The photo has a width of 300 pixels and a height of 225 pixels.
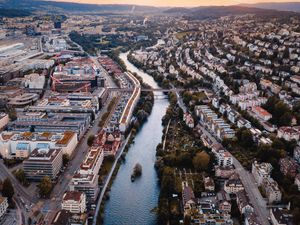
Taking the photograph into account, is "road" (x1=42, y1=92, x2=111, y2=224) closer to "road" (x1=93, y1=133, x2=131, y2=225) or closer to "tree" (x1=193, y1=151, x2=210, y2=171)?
"road" (x1=93, y1=133, x2=131, y2=225)

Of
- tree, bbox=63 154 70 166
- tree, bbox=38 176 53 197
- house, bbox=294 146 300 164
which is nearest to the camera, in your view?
tree, bbox=38 176 53 197

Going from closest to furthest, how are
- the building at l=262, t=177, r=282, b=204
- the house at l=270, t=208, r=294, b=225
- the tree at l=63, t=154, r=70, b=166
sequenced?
the house at l=270, t=208, r=294, b=225 < the building at l=262, t=177, r=282, b=204 < the tree at l=63, t=154, r=70, b=166

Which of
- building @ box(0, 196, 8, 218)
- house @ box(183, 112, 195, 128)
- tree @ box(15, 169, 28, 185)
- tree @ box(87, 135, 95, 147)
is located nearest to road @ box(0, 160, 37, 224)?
tree @ box(15, 169, 28, 185)

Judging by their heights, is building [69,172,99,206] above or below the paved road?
above

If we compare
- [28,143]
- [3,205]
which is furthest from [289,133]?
→ [3,205]

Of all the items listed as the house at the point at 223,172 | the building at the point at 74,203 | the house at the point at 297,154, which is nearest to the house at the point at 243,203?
the house at the point at 223,172
